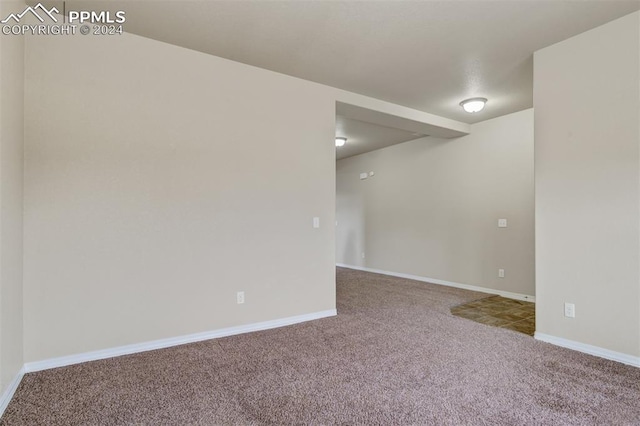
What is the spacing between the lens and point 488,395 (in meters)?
2.13

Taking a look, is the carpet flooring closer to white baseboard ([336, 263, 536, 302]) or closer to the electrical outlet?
the electrical outlet

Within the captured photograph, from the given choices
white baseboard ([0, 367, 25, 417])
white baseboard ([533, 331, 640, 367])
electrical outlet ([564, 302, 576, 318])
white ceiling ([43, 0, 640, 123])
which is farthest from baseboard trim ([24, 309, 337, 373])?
white ceiling ([43, 0, 640, 123])

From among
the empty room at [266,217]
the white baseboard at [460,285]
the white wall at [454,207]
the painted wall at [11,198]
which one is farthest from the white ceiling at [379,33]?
the white baseboard at [460,285]

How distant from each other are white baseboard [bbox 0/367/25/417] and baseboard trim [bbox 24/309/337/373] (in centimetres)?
13

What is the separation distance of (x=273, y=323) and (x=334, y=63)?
268cm

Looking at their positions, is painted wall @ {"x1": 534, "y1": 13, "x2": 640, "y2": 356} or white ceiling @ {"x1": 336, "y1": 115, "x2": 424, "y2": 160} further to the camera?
white ceiling @ {"x1": 336, "y1": 115, "x2": 424, "y2": 160}

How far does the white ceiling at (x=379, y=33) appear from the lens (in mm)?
2480

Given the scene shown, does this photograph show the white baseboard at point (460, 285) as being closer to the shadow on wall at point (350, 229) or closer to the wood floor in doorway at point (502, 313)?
Answer: the wood floor in doorway at point (502, 313)

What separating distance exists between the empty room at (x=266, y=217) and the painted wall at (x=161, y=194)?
2cm

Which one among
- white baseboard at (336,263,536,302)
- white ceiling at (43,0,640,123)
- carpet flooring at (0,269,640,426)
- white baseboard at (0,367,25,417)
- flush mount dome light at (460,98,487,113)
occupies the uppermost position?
white ceiling at (43,0,640,123)

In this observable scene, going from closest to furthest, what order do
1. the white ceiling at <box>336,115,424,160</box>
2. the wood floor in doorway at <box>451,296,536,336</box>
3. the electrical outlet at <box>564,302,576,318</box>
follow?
the electrical outlet at <box>564,302,576,318</box>, the wood floor in doorway at <box>451,296,536,336</box>, the white ceiling at <box>336,115,424,160</box>

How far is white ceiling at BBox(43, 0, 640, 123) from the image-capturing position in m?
2.48

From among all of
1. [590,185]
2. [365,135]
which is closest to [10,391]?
[590,185]

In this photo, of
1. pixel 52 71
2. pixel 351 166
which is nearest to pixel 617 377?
pixel 52 71
